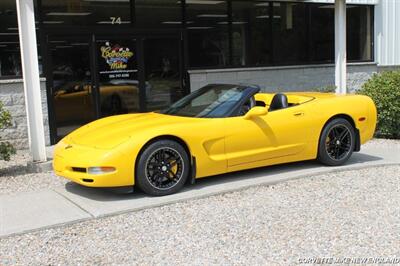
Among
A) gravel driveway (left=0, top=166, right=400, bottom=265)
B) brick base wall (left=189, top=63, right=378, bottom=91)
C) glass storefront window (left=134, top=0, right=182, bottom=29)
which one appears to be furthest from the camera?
brick base wall (left=189, top=63, right=378, bottom=91)

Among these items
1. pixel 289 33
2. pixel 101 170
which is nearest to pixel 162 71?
pixel 289 33

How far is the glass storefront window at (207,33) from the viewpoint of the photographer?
11578 millimetres

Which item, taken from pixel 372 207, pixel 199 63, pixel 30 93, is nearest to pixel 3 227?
pixel 30 93

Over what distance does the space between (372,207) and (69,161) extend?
133 inches

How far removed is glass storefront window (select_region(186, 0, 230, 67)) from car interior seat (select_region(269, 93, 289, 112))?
476cm

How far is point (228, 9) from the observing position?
1203 centimetres

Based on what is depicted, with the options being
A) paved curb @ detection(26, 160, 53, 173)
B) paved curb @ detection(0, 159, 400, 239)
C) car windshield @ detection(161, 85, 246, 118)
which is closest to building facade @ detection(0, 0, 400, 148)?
paved curb @ detection(26, 160, 53, 173)

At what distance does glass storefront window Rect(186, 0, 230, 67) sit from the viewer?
11578 mm

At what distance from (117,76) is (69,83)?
1.01m

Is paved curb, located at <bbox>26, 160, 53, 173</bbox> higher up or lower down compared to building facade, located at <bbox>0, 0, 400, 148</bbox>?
lower down

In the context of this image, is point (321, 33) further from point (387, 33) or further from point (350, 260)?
point (350, 260)

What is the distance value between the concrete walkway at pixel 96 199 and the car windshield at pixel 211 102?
0.89m

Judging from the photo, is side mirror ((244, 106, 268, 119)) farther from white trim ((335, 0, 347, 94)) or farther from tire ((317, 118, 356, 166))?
white trim ((335, 0, 347, 94))

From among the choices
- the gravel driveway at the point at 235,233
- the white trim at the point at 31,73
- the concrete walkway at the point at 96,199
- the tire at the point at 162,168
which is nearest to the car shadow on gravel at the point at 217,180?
the concrete walkway at the point at 96,199
